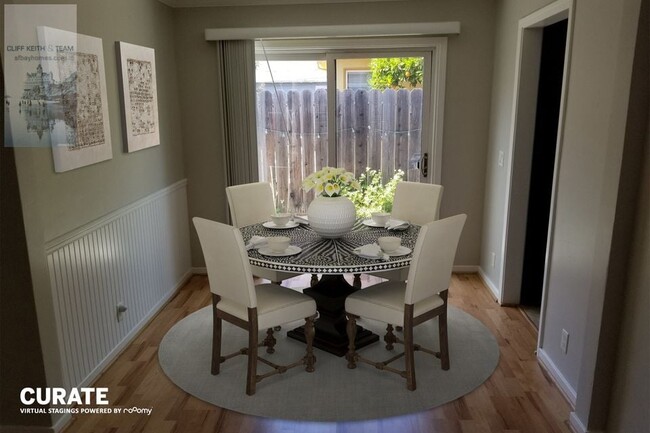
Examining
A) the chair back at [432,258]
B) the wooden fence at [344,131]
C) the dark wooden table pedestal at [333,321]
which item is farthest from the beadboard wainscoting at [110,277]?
the chair back at [432,258]

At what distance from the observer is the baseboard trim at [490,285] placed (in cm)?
395

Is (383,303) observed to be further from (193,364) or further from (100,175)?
(100,175)

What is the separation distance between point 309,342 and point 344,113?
240 centimetres

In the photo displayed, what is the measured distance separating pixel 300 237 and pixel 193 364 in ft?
3.36

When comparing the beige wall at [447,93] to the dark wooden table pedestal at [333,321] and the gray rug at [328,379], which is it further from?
the dark wooden table pedestal at [333,321]

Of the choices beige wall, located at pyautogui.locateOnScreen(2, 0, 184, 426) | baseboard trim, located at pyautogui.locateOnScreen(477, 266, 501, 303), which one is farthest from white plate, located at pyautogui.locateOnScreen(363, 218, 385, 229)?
beige wall, located at pyautogui.locateOnScreen(2, 0, 184, 426)

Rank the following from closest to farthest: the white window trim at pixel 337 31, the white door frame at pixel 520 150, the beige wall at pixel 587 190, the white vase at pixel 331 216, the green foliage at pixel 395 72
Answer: the beige wall at pixel 587 190 → the white vase at pixel 331 216 → the white door frame at pixel 520 150 → the white window trim at pixel 337 31 → the green foliage at pixel 395 72

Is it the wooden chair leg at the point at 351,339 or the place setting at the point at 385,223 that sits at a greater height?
the place setting at the point at 385,223

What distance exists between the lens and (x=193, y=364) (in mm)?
3020

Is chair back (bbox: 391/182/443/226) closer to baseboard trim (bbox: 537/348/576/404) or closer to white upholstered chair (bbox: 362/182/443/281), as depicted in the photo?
white upholstered chair (bbox: 362/182/443/281)

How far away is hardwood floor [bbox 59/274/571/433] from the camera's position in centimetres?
242

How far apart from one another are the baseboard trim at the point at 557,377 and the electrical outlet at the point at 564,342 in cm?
15

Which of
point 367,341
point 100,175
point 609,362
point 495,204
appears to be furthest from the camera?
point 495,204

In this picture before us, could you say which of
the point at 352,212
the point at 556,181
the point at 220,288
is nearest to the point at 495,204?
the point at 556,181
